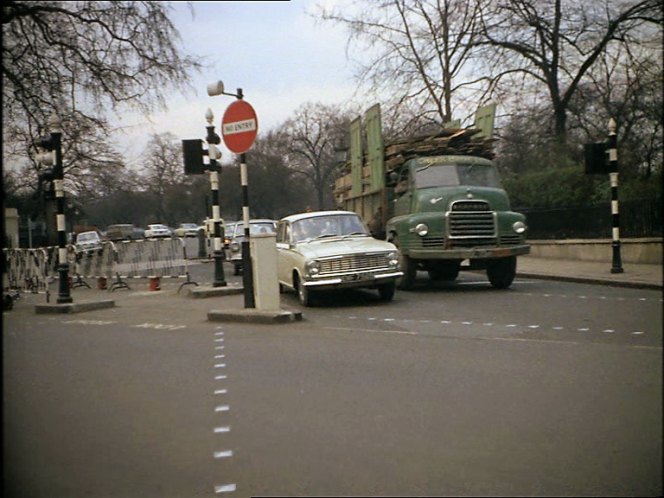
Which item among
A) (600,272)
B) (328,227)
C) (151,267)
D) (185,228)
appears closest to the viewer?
(600,272)

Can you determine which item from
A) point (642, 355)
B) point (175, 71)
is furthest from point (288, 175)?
point (642, 355)

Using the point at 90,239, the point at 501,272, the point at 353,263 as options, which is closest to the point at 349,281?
the point at 353,263

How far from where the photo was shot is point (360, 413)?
3926mm

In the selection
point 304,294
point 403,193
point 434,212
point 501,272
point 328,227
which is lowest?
point 304,294

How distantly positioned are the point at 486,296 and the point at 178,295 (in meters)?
6.45

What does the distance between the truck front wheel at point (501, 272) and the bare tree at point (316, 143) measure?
5.95m

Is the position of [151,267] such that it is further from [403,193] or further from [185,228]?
[185,228]

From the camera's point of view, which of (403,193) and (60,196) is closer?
(60,196)

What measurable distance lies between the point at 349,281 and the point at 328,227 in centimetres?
123

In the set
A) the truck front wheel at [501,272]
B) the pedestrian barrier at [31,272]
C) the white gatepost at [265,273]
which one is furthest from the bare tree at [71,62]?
the pedestrian barrier at [31,272]

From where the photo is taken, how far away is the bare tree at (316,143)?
3.98m

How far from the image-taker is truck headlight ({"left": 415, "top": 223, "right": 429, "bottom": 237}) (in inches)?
410

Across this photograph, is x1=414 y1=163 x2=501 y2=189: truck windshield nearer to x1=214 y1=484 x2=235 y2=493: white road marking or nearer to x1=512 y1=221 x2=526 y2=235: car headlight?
x1=512 y1=221 x2=526 y2=235: car headlight

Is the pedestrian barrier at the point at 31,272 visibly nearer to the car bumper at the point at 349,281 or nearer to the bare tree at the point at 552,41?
the car bumper at the point at 349,281
